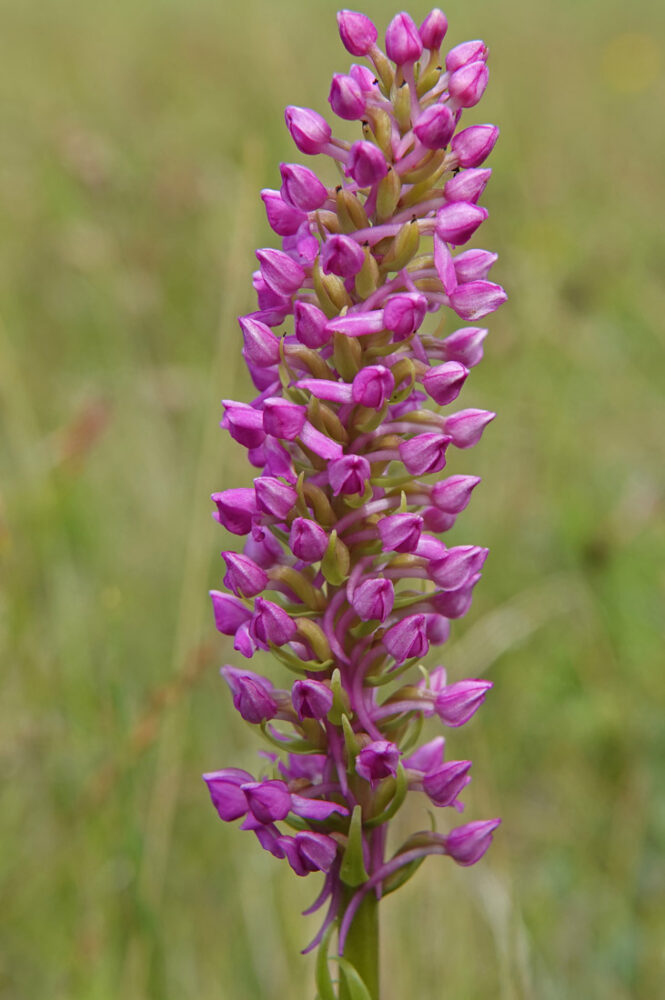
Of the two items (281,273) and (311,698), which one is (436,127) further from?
(311,698)

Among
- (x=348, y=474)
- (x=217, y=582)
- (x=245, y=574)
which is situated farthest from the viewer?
(x=217, y=582)

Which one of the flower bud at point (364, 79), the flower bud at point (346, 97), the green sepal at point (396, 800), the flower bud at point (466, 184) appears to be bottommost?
the green sepal at point (396, 800)

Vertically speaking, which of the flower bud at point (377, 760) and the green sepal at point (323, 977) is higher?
the flower bud at point (377, 760)

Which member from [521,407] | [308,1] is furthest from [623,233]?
[308,1]

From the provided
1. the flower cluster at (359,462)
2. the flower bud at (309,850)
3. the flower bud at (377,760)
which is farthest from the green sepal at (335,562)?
the flower bud at (309,850)

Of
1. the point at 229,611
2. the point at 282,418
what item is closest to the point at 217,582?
the point at 229,611

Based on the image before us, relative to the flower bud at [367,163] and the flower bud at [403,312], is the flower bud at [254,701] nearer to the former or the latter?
the flower bud at [403,312]
